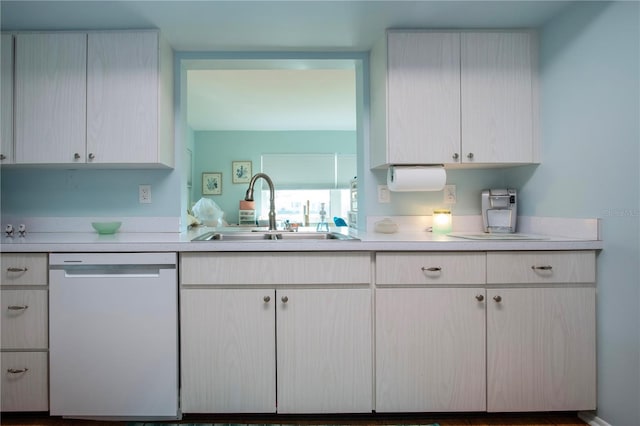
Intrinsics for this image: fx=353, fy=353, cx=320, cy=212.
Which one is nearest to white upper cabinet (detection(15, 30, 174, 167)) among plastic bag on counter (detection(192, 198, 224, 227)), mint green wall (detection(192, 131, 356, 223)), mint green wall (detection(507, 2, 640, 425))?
plastic bag on counter (detection(192, 198, 224, 227))

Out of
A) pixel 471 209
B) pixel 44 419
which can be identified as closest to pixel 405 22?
pixel 471 209

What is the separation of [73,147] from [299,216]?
4447mm

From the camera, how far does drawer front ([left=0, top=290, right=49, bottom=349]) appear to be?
4.89 ft

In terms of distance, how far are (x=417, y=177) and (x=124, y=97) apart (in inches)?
62.8

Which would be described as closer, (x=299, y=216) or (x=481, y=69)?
(x=481, y=69)

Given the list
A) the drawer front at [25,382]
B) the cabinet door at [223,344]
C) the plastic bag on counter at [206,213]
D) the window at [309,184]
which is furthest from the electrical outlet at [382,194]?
the window at [309,184]

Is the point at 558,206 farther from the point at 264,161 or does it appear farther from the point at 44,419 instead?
the point at 264,161

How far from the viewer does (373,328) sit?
5.00 feet

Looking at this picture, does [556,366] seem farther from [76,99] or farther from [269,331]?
[76,99]

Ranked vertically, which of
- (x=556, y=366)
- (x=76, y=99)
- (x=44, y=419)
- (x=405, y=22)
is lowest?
(x=44, y=419)

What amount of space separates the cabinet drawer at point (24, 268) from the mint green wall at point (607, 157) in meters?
2.37

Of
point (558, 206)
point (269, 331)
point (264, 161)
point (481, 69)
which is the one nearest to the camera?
point (269, 331)

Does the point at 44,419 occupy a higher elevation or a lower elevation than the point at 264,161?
lower

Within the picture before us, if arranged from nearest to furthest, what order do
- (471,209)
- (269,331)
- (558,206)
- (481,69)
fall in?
(269,331)
(558,206)
(481,69)
(471,209)
